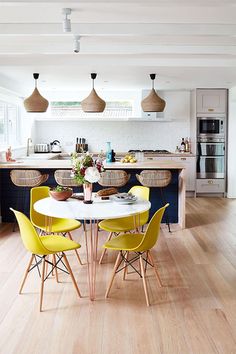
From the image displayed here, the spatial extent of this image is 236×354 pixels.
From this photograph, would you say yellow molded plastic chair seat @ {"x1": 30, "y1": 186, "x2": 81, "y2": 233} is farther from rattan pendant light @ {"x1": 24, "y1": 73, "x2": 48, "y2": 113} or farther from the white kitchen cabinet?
the white kitchen cabinet

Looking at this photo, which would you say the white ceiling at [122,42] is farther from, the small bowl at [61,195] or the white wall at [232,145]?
the small bowl at [61,195]

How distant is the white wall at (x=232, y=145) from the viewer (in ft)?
27.6

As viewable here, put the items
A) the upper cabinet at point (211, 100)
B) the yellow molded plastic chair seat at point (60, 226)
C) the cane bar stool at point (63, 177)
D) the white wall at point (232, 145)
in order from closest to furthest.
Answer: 1. the yellow molded plastic chair seat at point (60, 226)
2. the cane bar stool at point (63, 177)
3. the white wall at point (232, 145)
4. the upper cabinet at point (211, 100)

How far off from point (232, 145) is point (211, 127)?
Result: 577 millimetres

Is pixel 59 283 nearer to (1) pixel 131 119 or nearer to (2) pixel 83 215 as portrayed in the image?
(2) pixel 83 215

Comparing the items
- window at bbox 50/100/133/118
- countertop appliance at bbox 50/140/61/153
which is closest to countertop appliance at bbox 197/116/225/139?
window at bbox 50/100/133/118

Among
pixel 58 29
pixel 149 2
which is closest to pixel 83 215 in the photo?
pixel 149 2

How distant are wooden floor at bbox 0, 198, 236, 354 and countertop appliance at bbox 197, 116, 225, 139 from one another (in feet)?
13.8

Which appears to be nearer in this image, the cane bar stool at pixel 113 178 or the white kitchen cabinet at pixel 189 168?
the cane bar stool at pixel 113 178

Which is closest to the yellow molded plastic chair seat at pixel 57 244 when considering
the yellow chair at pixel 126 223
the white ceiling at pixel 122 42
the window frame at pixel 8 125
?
the yellow chair at pixel 126 223

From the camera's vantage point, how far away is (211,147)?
8711mm

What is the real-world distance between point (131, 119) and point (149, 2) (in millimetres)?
5673

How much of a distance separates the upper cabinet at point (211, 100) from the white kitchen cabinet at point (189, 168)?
991 mm

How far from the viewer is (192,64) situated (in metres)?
5.75
